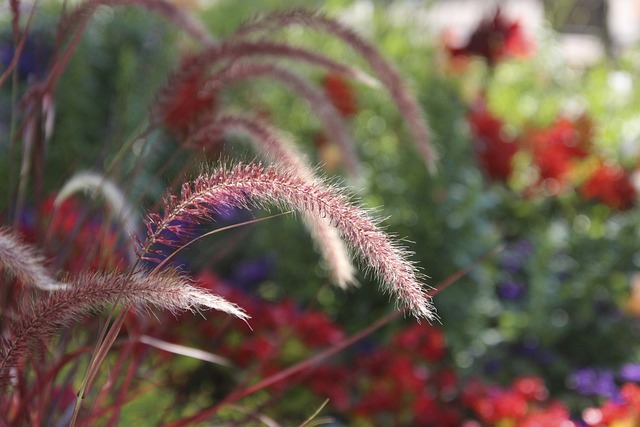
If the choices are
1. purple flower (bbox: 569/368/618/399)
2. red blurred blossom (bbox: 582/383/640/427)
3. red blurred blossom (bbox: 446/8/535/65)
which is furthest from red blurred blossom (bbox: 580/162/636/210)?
red blurred blossom (bbox: 582/383/640/427)

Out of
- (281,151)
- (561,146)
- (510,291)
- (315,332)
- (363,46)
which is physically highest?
(363,46)

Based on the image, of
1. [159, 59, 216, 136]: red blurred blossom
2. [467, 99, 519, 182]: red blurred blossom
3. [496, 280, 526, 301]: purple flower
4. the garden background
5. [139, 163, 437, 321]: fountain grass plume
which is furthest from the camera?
[467, 99, 519, 182]: red blurred blossom

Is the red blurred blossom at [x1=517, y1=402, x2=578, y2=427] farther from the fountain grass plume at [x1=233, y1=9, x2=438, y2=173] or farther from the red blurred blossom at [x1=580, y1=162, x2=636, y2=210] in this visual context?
the red blurred blossom at [x1=580, y1=162, x2=636, y2=210]

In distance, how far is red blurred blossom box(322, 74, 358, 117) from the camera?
3.69 m

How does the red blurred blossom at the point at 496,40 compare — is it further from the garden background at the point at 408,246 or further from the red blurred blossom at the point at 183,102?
the red blurred blossom at the point at 183,102

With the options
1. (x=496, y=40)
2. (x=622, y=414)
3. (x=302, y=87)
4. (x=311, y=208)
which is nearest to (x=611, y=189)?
(x=496, y=40)

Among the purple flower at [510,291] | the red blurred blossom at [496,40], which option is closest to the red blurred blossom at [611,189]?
the purple flower at [510,291]

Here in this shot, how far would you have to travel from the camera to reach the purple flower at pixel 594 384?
92.4 inches

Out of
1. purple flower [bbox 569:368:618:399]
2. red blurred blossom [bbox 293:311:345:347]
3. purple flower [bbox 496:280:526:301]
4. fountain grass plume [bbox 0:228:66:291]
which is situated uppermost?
fountain grass plume [bbox 0:228:66:291]

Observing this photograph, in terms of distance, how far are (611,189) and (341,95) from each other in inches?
47.8

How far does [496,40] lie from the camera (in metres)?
3.89

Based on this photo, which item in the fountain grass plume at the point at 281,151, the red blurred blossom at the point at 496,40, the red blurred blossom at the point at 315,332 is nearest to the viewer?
the fountain grass plume at the point at 281,151

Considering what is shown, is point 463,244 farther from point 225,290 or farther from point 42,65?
point 42,65

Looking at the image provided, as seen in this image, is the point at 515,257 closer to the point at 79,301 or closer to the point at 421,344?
the point at 421,344
